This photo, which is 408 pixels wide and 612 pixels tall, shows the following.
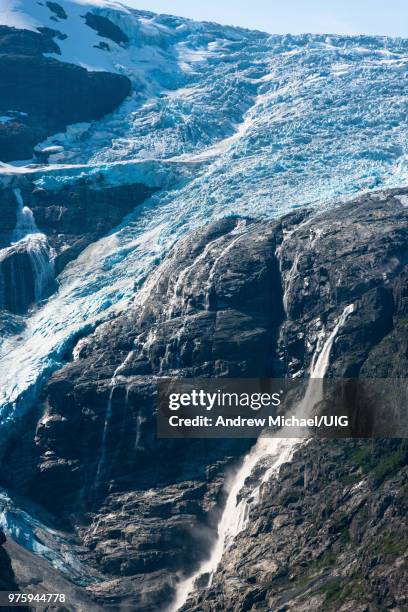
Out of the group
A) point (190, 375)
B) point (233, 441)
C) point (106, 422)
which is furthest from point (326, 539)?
point (106, 422)

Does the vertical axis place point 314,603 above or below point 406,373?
below

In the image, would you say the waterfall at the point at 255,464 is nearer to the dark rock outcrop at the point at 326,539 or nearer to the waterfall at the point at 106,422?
the dark rock outcrop at the point at 326,539

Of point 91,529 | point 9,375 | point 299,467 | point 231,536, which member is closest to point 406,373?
point 299,467

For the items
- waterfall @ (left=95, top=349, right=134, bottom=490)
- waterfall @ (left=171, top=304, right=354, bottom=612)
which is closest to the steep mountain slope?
waterfall @ (left=95, top=349, right=134, bottom=490)

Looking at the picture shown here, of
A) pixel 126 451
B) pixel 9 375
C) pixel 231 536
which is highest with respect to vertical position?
pixel 9 375

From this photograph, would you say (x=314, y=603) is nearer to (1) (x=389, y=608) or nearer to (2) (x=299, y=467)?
(1) (x=389, y=608)
